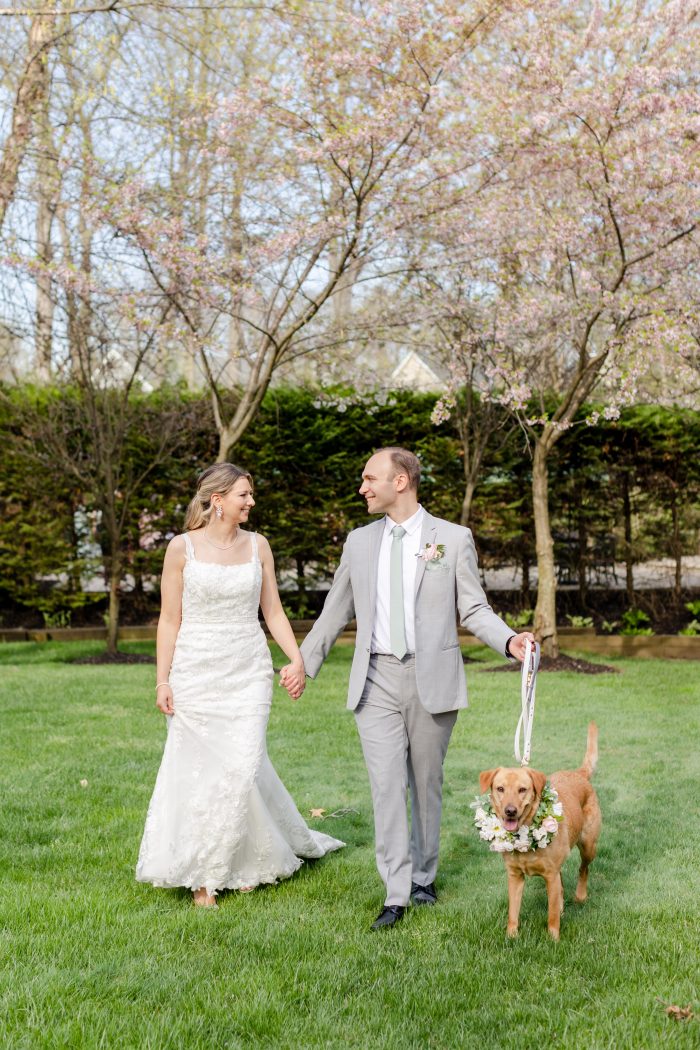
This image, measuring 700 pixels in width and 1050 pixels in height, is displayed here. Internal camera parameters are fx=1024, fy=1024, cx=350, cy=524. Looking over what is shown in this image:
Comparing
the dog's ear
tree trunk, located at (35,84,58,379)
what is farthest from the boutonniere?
tree trunk, located at (35,84,58,379)

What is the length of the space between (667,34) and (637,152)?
170cm

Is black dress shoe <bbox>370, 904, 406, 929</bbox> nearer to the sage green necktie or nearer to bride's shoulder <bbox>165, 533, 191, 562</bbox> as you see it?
the sage green necktie

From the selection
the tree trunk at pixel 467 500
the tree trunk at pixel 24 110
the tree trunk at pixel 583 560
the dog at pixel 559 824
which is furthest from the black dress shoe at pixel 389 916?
the tree trunk at pixel 583 560

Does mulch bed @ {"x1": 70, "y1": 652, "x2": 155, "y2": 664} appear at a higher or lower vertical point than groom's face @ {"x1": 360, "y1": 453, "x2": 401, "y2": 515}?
lower

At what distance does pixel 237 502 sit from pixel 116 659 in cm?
816

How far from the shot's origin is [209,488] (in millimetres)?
4898

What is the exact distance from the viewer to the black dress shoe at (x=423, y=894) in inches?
178

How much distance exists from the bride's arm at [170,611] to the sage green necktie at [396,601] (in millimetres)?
1053

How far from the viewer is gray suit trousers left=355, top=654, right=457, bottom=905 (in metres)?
4.40

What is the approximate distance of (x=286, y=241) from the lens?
34.2 ft

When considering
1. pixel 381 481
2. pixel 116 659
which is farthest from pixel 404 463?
pixel 116 659

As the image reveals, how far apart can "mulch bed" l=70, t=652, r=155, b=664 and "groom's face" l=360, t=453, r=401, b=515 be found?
8535mm

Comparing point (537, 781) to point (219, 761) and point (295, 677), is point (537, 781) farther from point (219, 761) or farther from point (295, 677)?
point (219, 761)

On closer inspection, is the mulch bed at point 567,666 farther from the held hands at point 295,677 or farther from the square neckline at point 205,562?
the held hands at point 295,677
